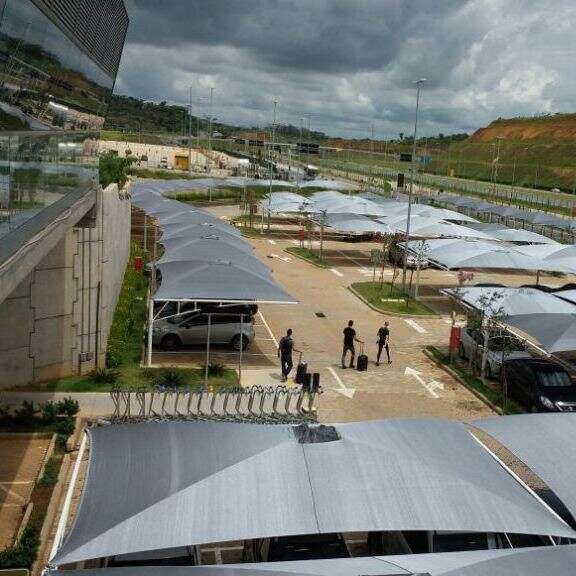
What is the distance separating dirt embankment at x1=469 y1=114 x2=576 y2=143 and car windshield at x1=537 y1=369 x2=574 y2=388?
5078 inches

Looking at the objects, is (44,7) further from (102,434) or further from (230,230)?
(230,230)

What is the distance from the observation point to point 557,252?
3278 centimetres

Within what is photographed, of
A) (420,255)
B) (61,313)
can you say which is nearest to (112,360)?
(61,313)

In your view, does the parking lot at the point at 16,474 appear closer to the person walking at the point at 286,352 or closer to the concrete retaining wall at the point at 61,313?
the concrete retaining wall at the point at 61,313

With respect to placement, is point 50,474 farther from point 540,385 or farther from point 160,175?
point 160,175

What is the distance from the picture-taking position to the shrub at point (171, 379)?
17.5m

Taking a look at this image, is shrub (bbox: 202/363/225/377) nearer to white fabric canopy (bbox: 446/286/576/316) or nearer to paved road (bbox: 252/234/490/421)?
paved road (bbox: 252/234/490/421)

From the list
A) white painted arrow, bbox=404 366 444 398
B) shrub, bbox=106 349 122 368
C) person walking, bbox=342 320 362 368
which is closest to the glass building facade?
shrub, bbox=106 349 122 368

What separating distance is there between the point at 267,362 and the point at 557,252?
58.2 feet

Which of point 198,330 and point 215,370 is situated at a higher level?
point 198,330

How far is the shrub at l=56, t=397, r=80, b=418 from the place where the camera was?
1541cm

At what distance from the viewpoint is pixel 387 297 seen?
98.4 ft

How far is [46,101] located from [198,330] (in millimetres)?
10228

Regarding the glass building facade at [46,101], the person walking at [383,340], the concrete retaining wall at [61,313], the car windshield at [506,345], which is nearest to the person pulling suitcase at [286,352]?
the person walking at [383,340]
